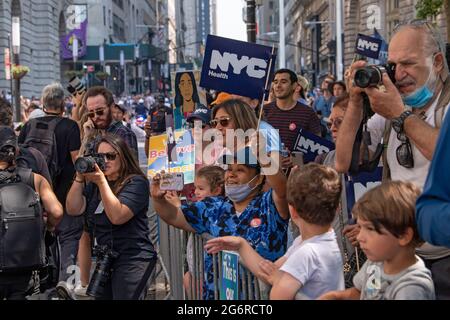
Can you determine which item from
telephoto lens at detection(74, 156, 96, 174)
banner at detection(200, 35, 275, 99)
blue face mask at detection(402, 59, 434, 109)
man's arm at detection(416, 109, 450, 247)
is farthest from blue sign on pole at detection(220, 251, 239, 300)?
banner at detection(200, 35, 275, 99)

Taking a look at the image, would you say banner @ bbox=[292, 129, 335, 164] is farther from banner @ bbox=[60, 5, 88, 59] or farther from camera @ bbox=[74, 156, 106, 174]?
banner @ bbox=[60, 5, 88, 59]

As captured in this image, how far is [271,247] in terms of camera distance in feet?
15.9

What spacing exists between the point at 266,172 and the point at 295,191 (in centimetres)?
83

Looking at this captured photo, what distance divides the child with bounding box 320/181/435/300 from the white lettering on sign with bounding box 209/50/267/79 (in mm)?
4223

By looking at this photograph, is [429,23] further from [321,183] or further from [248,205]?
[248,205]

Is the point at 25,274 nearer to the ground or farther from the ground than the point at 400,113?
nearer to the ground

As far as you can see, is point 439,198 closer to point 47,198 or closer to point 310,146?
point 47,198

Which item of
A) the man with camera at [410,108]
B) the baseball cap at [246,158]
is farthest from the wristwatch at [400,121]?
the baseball cap at [246,158]

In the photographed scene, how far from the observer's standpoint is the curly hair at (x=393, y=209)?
3.37 metres

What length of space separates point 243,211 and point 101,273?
122cm

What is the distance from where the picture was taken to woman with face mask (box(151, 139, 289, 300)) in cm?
484

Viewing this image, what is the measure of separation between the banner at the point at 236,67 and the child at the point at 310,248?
146 inches

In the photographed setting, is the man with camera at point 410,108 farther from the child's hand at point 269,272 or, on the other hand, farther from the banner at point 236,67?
the banner at point 236,67
